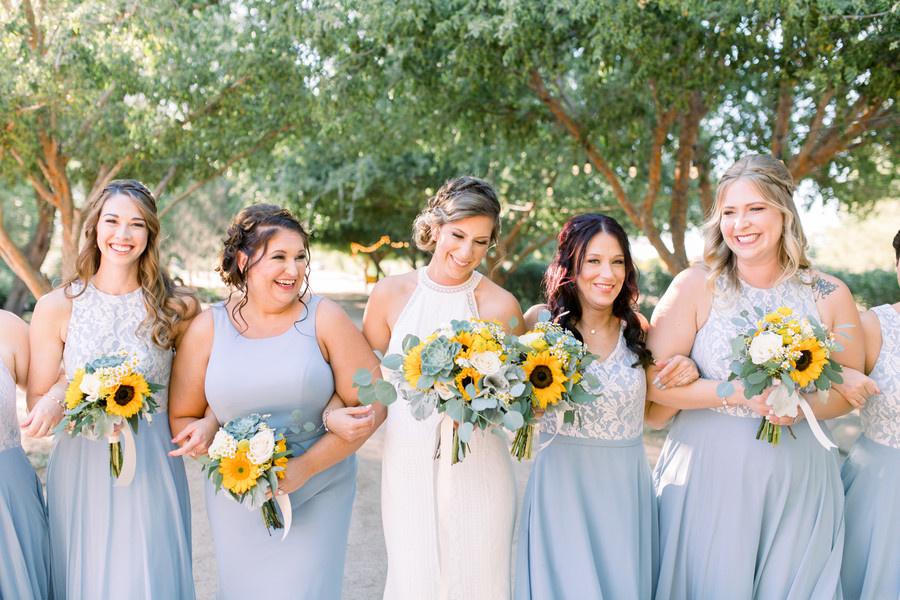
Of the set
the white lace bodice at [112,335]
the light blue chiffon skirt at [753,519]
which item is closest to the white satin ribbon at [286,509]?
the white lace bodice at [112,335]

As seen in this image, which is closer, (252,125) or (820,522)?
(820,522)

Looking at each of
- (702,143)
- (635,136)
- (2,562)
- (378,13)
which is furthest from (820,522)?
(702,143)

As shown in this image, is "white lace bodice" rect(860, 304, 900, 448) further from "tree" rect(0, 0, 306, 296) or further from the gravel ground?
"tree" rect(0, 0, 306, 296)

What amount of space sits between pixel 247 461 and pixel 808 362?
229 cm

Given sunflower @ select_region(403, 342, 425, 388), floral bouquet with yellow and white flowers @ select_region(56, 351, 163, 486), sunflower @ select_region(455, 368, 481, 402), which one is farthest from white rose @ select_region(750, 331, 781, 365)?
floral bouquet with yellow and white flowers @ select_region(56, 351, 163, 486)

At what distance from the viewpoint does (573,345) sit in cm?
307

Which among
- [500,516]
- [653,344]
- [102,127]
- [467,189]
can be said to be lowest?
[500,516]

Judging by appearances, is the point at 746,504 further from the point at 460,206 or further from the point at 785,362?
the point at 460,206

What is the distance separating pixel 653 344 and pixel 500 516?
1.12 meters

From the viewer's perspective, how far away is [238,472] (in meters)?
2.99

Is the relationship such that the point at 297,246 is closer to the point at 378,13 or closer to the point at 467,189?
the point at 467,189

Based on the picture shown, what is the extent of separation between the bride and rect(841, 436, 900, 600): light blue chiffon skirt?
5.39ft

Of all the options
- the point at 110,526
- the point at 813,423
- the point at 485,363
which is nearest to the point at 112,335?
the point at 110,526

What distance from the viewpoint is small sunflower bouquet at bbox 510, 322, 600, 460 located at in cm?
298
